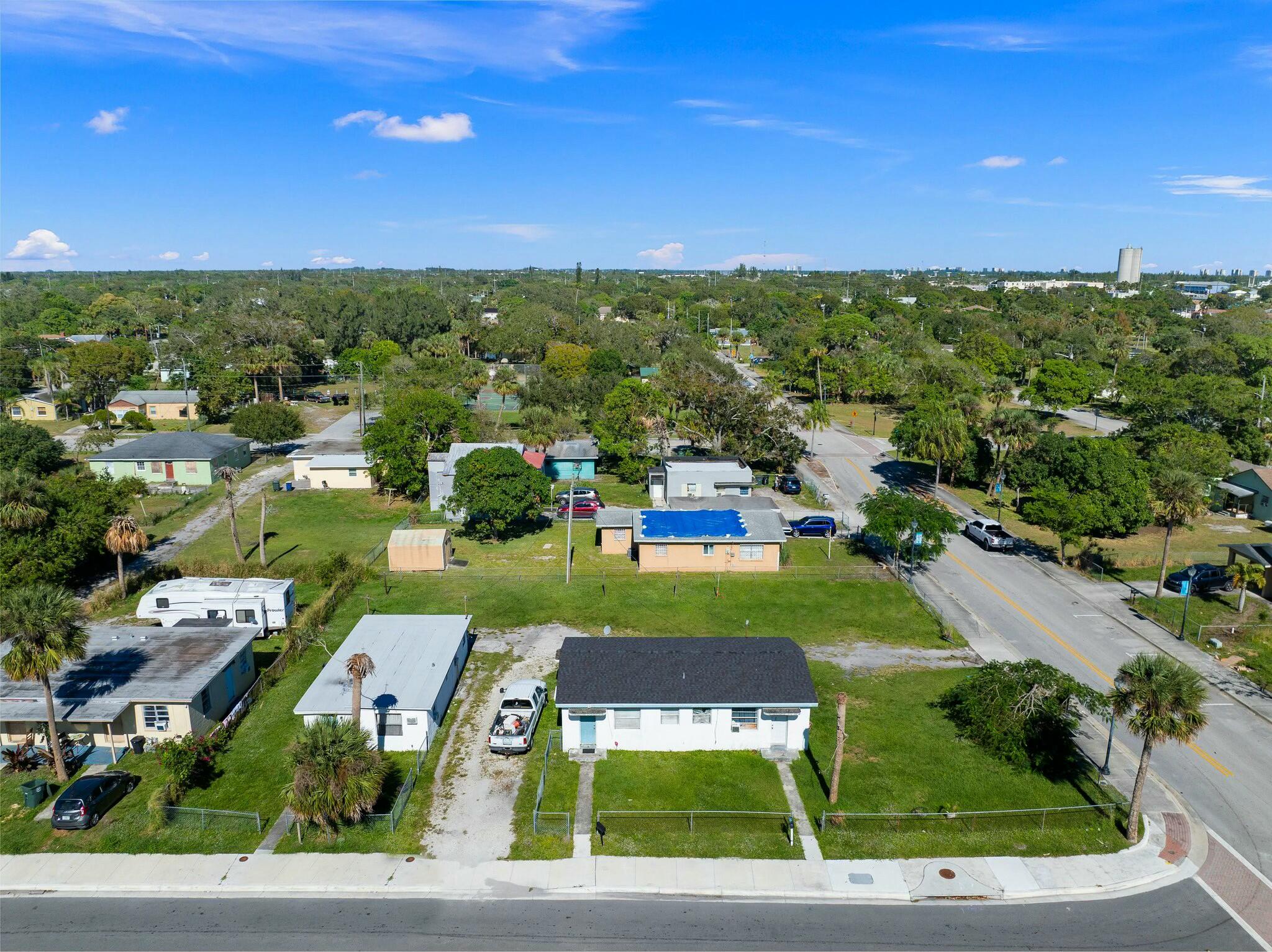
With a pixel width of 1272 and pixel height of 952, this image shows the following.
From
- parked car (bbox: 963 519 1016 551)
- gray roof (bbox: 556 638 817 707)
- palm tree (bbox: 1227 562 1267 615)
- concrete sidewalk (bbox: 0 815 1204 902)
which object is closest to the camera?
concrete sidewalk (bbox: 0 815 1204 902)

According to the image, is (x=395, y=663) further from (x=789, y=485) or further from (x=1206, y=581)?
(x=1206, y=581)

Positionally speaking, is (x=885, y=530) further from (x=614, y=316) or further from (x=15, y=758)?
(x=614, y=316)

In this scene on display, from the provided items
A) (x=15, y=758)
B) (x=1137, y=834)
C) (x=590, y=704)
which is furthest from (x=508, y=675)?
(x=1137, y=834)

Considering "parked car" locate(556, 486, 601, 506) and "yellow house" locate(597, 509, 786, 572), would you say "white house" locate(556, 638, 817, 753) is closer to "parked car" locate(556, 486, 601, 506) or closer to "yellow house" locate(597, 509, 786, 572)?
"yellow house" locate(597, 509, 786, 572)

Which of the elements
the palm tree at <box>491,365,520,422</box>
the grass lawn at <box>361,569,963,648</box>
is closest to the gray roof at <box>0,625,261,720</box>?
the grass lawn at <box>361,569,963,648</box>

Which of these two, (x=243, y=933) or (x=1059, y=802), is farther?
(x=1059, y=802)

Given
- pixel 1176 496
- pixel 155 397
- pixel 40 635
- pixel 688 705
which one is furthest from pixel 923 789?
pixel 155 397
